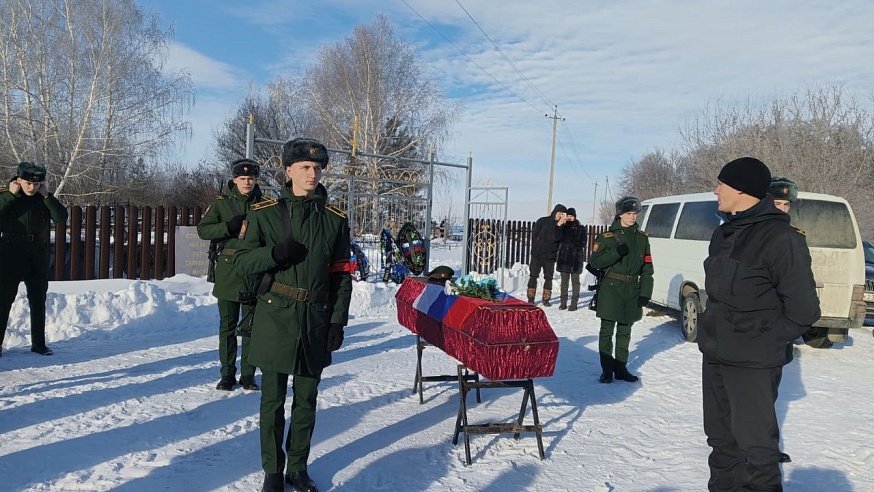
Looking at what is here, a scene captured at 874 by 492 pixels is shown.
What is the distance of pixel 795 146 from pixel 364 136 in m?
18.3

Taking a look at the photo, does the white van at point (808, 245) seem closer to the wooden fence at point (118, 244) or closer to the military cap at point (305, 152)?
the military cap at point (305, 152)

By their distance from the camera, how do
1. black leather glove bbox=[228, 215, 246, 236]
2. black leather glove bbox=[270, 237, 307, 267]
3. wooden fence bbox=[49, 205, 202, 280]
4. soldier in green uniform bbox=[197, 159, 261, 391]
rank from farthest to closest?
wooden fence bbox=[49, 205, 202, 280] < soldier in green uniform bbox=[197, 159, 261, 391] < black leather glove bbox=[228, 215, 246, 236] < black leather glove bbox=[270, 237, 307, 267]

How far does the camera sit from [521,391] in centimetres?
609

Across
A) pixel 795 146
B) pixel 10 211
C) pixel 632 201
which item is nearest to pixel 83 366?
pixel 10 211

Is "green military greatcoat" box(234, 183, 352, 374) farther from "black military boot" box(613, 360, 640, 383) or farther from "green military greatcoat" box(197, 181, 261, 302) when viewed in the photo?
"black military boot" box(613, 360, 640, 383)

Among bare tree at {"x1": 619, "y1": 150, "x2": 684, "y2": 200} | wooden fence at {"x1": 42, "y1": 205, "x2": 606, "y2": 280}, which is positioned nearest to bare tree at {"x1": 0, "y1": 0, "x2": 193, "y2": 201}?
wooden fence at {"x1": 42, "y1": 205, "x2": 606, "y2": 280}

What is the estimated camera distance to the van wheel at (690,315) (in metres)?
8.91

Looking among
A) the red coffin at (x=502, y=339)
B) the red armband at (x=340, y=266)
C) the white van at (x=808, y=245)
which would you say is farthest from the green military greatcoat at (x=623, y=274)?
the red armband at (x=340, y=266)

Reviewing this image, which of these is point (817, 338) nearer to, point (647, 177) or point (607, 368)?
point (607, 368)

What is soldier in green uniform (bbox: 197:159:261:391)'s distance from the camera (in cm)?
539

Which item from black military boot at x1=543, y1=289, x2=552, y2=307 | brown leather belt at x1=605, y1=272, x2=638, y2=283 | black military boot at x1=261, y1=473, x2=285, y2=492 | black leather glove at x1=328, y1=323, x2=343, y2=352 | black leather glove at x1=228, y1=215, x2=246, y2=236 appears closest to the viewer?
black military boot at x1=261, y1=473, x2=285, y2=492

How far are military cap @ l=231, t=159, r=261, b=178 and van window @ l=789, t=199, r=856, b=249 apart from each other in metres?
6.79

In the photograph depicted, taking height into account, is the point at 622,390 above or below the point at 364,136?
below

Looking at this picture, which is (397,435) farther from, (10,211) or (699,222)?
(699,222)
